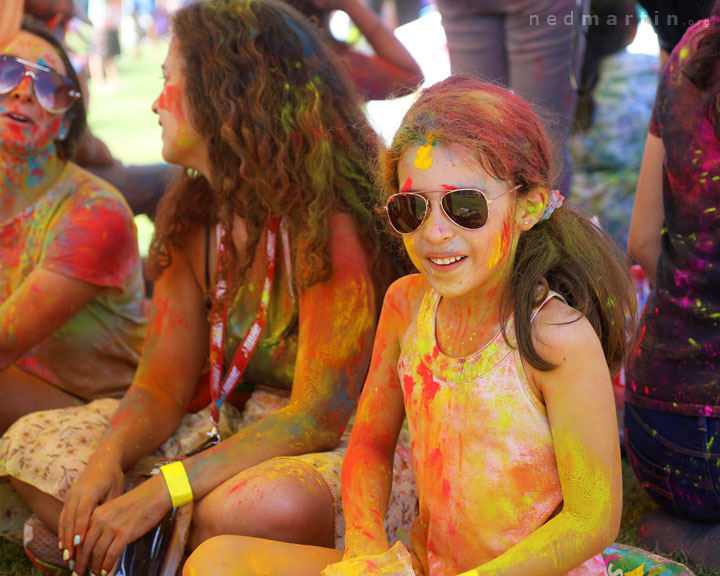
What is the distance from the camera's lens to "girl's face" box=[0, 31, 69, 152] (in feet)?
10.0

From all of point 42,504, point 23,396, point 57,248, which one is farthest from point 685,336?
point 23,396

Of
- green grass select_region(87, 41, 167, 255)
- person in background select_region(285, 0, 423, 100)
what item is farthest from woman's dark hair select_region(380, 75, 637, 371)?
green grass select_region(87, 41, 167, 255)

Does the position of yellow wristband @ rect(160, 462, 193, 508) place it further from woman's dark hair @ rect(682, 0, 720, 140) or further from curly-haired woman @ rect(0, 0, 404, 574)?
woman's dark hair @ rect(682, 0, 720, 140)

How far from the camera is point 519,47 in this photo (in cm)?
339

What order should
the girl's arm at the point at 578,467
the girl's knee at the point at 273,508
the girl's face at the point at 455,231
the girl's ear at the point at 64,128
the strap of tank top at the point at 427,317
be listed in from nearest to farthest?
the girl's arm at the point at 578,467 < the girl's face at the point at 455,231 < the strap of tank top at the point at 427,317 < the girl's knee at the point at 273,508 < the girl's ear at the point at 64,128

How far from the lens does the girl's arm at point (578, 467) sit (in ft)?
5.56

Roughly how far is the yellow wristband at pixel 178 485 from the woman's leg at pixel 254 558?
317 millimetres

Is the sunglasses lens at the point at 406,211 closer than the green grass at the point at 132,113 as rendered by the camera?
Yes

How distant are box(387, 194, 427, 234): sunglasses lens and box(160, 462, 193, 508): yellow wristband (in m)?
0.83

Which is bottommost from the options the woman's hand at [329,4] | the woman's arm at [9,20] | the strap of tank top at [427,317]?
Answer: the strap of tank top at [427,317]

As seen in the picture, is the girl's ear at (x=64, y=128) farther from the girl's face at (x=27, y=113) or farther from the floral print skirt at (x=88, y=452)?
the floral print skirt at (x=88, y=452)

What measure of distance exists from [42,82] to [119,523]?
1587mm

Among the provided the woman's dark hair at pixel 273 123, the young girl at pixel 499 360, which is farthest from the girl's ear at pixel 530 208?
the woman's dark hair at pixel 273 123

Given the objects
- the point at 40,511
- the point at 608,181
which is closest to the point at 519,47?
the point at 40,511
